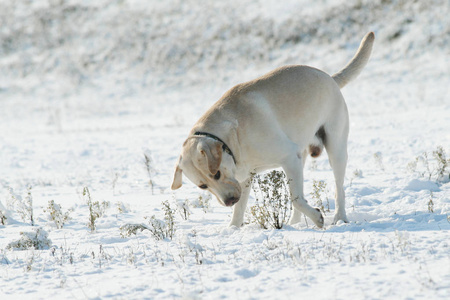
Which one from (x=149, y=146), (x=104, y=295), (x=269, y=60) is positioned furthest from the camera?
(x=269, y=60)

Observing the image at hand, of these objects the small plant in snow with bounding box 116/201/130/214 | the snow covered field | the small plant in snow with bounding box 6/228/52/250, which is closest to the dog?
the snow covered field

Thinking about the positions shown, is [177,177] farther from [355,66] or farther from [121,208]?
[355,66]

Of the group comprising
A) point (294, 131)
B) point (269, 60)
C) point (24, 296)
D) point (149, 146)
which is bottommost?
point (24, 296)

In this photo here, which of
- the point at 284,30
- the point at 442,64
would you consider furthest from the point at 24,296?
the point at 284,30

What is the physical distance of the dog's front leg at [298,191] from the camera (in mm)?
4895

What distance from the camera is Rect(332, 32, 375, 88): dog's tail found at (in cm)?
645

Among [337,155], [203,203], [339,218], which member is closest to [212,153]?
[339,218]

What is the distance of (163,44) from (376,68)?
1874 cm

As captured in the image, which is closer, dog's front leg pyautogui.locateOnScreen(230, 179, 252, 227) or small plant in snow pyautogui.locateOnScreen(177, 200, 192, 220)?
dog's front leg pyautogui.locateOnScreen(230, 179, 252, 227)

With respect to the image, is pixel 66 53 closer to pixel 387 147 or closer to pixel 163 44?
pixel 163 44

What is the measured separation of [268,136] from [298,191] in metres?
0.63

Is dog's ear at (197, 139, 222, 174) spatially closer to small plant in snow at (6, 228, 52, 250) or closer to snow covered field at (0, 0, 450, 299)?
snow covered field at (0, 0, 450, 299)

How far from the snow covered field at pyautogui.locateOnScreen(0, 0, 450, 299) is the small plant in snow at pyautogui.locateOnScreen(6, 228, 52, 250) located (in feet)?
0.06

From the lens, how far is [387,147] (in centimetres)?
1046
